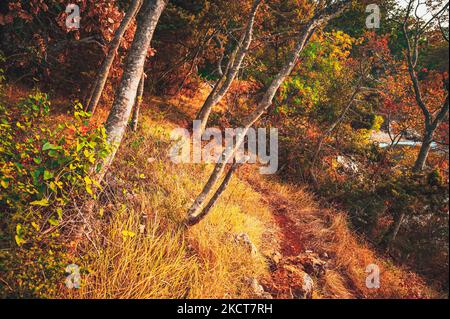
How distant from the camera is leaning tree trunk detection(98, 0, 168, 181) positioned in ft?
11.4

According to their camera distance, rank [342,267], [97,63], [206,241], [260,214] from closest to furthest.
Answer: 1. [206,241]
2. [342,267]
3. [260,214]
4. [97,63]

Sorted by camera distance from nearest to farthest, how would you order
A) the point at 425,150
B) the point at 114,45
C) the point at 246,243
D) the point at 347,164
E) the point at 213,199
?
the point at 425,150 < the point at 213,199 < the point at 246,243 < the point at 114,45 < the point at 347,164

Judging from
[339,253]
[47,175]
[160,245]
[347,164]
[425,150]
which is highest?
[425,150]

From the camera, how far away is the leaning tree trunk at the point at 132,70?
349cm

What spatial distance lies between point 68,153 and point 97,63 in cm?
538

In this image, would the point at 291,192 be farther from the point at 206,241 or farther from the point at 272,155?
the point at 206,241

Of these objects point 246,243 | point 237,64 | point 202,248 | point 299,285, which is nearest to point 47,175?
point 202,248

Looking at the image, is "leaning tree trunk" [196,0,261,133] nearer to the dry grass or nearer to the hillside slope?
the hillside slope

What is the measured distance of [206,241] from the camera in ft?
12.3

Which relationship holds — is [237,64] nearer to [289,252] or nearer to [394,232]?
[289,252]

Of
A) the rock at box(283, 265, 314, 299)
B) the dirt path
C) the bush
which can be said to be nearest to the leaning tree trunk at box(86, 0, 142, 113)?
the bush

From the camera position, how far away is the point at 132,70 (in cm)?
356

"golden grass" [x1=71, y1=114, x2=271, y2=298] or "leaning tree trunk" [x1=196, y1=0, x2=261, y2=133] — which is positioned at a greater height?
"leaning tree trunk" [x1=196, y1=0, x2=261, y2=133]
